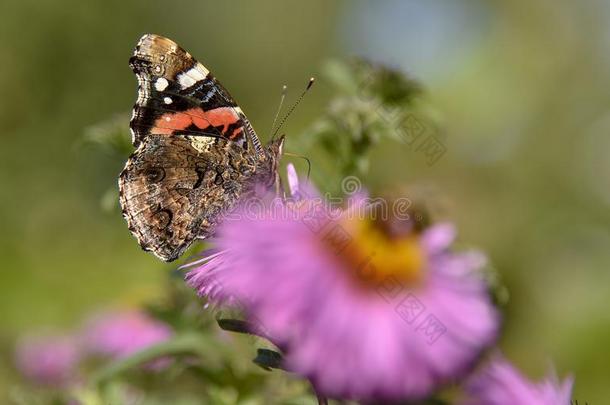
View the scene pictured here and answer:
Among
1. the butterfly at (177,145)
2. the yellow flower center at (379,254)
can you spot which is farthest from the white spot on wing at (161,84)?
the yellow flower center at (379,254)

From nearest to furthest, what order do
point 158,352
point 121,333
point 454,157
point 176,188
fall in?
point 158,352, point 176,188, point 121,333, point 454,157

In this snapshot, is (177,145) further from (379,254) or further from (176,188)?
(379,254)

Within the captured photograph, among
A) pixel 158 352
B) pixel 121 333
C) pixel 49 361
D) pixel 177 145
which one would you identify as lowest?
pixel 49 361

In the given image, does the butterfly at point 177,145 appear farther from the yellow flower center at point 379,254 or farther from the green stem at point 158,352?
the yellow flower center at point 379,254

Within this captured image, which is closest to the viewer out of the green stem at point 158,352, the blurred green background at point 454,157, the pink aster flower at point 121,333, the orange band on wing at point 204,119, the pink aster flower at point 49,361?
the green stem at point 158,352

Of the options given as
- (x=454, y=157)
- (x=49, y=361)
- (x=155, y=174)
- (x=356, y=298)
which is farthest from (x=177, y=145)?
(x=454, y=157)
